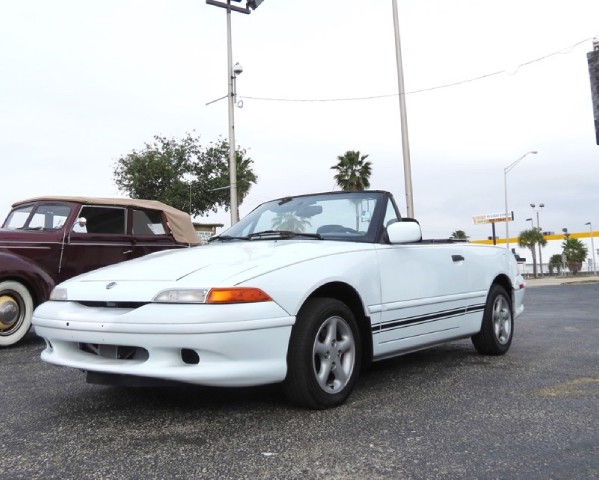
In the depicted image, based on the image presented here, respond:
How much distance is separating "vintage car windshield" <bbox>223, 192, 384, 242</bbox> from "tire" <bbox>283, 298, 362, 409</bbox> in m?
0.80

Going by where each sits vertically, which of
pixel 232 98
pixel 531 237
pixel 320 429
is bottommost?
pixel 320 429

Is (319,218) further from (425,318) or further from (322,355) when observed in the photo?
(322,355)

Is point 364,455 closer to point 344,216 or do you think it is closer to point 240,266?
point 240,266

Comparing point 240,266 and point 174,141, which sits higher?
point 174,141

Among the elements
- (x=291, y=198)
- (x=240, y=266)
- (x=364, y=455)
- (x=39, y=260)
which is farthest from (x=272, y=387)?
(x=39, y=260)

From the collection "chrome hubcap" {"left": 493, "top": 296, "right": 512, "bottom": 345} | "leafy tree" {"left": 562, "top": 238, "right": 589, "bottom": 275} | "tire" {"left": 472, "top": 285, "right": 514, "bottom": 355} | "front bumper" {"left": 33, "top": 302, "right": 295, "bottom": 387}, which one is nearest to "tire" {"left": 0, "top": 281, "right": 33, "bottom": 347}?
"front bumper" {"left": 33, "top": 302, "right": 295, "bottom": 387}

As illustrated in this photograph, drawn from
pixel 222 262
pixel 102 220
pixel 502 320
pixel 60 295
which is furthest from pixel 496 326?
pixel 102 220

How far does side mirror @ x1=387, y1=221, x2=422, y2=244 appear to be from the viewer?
13.7ft

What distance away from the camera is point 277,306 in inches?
128

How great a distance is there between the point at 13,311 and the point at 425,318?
4.71 m

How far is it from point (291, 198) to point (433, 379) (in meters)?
1.92

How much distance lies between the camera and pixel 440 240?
5.21 metres

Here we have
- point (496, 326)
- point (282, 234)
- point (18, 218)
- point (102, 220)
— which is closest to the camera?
point (282, 234)

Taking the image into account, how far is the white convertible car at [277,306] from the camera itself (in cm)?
310
